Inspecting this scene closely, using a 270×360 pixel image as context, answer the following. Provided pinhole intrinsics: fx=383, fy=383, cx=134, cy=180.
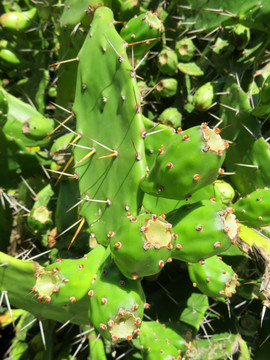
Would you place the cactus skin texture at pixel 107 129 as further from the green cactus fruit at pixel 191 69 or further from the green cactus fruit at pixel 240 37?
the green cactus fruit at pixel 240 37

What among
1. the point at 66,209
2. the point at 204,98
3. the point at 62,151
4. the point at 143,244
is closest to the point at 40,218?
the point at 66,209

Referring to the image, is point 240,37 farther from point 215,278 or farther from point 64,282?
point 64,282

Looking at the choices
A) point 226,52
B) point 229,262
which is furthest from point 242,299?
point 226,52

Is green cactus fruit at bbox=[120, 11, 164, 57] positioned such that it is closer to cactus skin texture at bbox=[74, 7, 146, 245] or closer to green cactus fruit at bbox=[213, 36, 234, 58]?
cactus skin texture at bbox=[74, 7, 146, 245]

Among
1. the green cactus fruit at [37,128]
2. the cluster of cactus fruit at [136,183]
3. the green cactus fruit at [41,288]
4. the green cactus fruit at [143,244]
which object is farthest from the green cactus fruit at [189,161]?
the green cactus fruit at [37,128]

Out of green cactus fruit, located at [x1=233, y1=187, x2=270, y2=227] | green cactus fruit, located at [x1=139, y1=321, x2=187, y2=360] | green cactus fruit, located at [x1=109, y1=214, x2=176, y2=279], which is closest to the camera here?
green cactus fruit, located at [x1=109, y1=214, x2=176, y2=279]

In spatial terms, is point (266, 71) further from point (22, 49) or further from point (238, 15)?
point (22, 49)

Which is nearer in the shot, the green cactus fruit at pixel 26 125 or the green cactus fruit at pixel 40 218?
the green cactus fruit at pixel 40 218

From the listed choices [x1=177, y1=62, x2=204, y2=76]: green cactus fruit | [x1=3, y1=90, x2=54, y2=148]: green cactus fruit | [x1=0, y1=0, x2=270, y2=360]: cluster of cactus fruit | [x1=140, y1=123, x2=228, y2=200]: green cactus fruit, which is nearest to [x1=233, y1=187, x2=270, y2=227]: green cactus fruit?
[x1=0, y1=0, x2=270, y2=360]: cluster of cactus fruit
